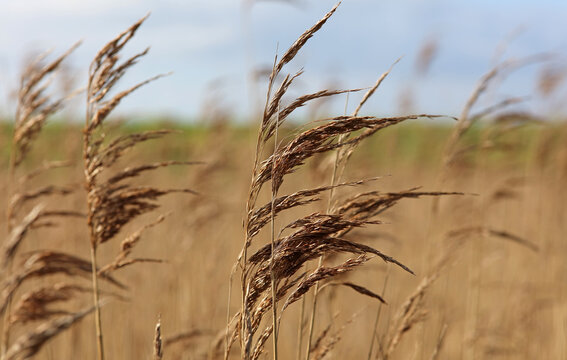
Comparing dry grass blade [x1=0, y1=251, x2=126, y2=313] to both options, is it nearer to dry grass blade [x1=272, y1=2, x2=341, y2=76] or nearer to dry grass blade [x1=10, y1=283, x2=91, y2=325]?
dry grass blade [x1=10, y1=283, x2=91, y2=325]

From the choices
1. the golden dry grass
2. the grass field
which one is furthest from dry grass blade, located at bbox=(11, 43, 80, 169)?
the golden dry grass

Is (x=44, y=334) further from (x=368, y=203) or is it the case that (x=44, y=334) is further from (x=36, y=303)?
(x=36, y=303)

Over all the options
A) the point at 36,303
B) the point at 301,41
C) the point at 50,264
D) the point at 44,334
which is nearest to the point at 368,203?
the point at 301,41

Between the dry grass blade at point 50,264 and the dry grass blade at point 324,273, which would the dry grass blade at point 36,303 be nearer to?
the dry grass blade at point 50,264

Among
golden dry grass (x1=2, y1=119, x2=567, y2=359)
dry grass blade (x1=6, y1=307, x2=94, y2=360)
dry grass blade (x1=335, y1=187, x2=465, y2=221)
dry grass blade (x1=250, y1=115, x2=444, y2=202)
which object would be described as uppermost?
dry grass blade (x1=250, y1=115, x2=444, y2=202)

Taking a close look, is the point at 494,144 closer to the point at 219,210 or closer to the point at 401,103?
the point at 219,210

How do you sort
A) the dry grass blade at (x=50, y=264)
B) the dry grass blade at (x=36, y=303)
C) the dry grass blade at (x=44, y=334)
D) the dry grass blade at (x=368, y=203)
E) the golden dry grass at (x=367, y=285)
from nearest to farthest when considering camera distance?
the dry grass blade at (x=44, y=334) < the dry grass blade at (x=368, y=203) < the dry grass blade at (x=50, y=264) < the dry grass blade at (x=36, y=303) < the golden dry grass at (x=367, y=285)

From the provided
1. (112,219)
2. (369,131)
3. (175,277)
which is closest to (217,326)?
(175,277)

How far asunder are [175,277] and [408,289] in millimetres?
1994

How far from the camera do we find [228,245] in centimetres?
499

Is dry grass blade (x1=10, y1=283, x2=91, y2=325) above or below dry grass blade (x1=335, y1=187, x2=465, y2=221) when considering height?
below

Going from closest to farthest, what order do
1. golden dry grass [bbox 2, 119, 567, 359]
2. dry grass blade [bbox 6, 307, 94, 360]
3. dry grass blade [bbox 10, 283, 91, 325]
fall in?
1. dry grass blade [bbox 6, 307, 94, 360]
2. dry grass blade [bbox 10, 283, 91, 325]
3. golden dry grass [bbox 2, 119, 567, 359]

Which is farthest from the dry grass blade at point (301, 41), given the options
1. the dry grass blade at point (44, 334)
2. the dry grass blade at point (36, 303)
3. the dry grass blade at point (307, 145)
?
the dry grass blade at point (36, 303)

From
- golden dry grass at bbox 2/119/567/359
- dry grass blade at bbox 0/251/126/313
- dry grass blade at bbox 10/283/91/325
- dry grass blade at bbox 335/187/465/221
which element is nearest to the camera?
dry grass blade at bbox 335/187/465/221
